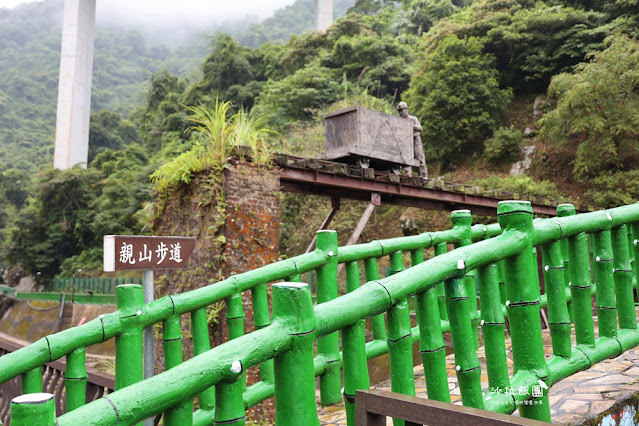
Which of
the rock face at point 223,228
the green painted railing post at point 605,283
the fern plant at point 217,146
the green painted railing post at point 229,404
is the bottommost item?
the green painted railing post at point 229,404

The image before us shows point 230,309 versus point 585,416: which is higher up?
point 230,309

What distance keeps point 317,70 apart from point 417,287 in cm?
2401

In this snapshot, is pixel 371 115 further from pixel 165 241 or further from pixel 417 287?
pixel 417 287

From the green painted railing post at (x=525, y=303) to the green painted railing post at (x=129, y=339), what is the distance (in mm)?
1710

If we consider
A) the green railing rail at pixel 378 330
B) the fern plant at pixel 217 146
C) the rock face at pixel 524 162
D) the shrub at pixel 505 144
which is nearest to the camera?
the green railing rail at pixel 378 330

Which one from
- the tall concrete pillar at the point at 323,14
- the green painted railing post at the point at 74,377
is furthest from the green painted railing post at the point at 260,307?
the tall concrete pillar at the point at 323,14

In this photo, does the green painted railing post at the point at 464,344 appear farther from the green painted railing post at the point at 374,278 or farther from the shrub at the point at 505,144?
the shrub at the point at 505,144

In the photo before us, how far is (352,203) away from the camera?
18.5 meters

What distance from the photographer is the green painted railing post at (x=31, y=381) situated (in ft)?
7.60

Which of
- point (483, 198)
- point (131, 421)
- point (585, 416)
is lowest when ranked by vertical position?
point (585, 416)

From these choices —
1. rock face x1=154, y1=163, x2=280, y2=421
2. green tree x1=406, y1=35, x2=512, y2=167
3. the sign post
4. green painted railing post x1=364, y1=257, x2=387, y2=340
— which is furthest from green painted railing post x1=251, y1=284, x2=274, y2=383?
green tree x1=406, y1=35, x2=512, y2=167

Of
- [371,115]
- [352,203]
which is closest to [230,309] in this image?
[371,115]

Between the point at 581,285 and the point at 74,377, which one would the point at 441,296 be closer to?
the point at 581,285

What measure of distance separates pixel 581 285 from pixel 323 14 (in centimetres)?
3497
